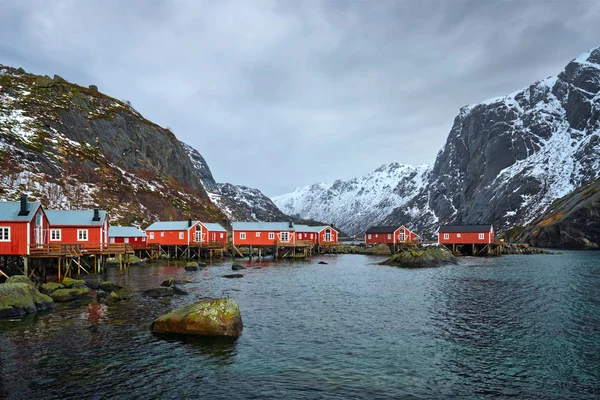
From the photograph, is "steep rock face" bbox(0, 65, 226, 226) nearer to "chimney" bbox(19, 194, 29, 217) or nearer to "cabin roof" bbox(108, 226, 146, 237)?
"cabin roof" bbox(108, 226, 146, 237)

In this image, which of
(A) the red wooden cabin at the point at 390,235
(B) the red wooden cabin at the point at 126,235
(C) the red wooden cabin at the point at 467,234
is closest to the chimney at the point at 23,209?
(B) the red wooden cabin at the point at 126,235

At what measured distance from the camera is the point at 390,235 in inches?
4897

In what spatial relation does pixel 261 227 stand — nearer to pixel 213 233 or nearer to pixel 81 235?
pixel 213 233

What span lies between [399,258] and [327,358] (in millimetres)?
58846

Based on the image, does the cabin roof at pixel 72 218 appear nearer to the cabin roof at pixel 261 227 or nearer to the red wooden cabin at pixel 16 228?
Result: the red wooden cabin at pixel 16 228

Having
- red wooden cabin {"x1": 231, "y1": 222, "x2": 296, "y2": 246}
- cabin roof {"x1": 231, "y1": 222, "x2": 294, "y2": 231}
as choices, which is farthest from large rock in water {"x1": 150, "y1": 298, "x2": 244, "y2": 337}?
cabin roof {"x1": 231, "y1": 222, "x2": 294, "y2": 231}

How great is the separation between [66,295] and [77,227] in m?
27.8

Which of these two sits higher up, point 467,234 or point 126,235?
point 126,235

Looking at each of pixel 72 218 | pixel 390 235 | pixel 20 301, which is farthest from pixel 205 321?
pixel 390 235

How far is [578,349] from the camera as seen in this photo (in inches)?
854

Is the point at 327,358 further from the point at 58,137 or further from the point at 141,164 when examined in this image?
the point at 141,164

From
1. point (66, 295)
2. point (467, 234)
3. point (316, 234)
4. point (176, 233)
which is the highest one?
point (176, 233)

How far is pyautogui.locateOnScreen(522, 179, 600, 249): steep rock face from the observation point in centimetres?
12775

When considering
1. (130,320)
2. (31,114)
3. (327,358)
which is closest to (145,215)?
(31,114)
